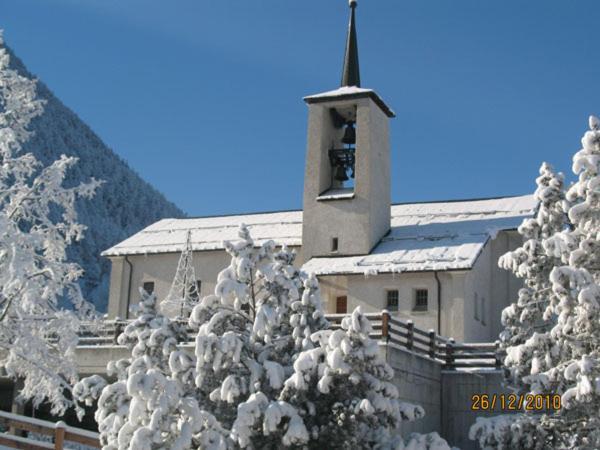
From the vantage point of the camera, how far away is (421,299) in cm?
2891

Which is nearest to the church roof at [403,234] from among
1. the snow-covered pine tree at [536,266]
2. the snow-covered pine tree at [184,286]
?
the snow-covered pine tree at [184,286]

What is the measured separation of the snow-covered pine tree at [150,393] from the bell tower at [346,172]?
584 inches

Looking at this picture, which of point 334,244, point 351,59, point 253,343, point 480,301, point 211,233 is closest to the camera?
point 253,343

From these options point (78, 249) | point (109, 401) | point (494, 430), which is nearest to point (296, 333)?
point (109, 401)

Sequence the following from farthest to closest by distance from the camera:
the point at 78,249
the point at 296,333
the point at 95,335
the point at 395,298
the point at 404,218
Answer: the point at 78,249 → the point at 404,218 → the point at 395,298 → the point at 95,335 → the point at 296,333

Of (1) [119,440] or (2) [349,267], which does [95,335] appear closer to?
(2) [349,267]

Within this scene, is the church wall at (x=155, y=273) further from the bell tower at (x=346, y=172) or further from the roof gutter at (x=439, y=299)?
the roof gutter at (x=439, y=299)

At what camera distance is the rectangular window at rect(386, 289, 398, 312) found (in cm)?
2906

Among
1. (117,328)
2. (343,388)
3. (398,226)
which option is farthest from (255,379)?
(398,226)

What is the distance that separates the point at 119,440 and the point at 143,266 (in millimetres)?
20132

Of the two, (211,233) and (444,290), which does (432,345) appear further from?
(211,233)

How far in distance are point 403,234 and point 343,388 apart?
16362mm

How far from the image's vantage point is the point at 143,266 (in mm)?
34969

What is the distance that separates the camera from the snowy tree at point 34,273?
64.7ft
